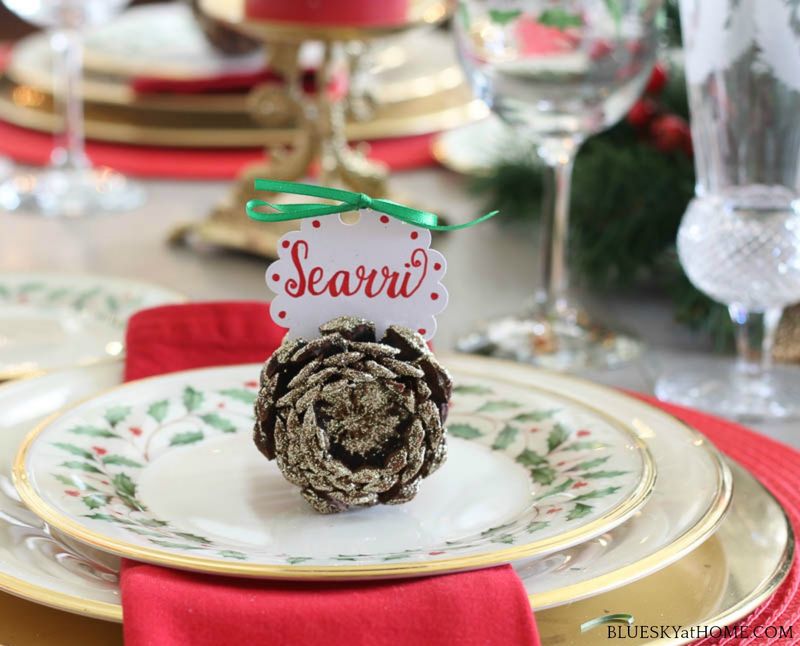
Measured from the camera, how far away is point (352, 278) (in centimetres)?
45

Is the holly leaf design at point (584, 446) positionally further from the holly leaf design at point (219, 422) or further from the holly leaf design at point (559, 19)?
the holly leaf design at point (559, 19)

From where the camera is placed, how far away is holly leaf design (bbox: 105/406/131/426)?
19.2 inches

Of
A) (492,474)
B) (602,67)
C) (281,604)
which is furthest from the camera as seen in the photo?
(602,67)

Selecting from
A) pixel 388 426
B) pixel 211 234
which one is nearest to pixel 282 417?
pixel 388 426

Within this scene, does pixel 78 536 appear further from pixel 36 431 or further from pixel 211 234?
pixel 211 234

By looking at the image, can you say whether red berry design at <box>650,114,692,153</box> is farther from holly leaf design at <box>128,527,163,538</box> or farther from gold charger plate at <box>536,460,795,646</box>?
holly leaf design at <box>128,527,163,538</box>

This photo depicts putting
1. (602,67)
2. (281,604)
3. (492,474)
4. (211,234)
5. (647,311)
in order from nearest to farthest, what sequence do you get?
(281,604) → (492,474) → (602,67) → (647,311) → (211,234)

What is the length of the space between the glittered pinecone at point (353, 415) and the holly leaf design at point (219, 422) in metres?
0.06

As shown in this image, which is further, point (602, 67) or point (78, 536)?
point (602, 67)

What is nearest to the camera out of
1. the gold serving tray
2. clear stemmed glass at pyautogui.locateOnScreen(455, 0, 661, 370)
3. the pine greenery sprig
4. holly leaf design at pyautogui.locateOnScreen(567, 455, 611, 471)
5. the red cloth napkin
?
the red cloth napkin

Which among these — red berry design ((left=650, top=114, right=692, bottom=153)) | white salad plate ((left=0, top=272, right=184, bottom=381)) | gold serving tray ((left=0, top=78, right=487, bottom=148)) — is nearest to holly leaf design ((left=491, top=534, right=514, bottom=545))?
white salad plate ((left=0, top=272, right=184, bottom=381))

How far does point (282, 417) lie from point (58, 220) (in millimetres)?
663

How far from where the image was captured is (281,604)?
36cm

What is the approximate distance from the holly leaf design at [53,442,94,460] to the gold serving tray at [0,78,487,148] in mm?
770
